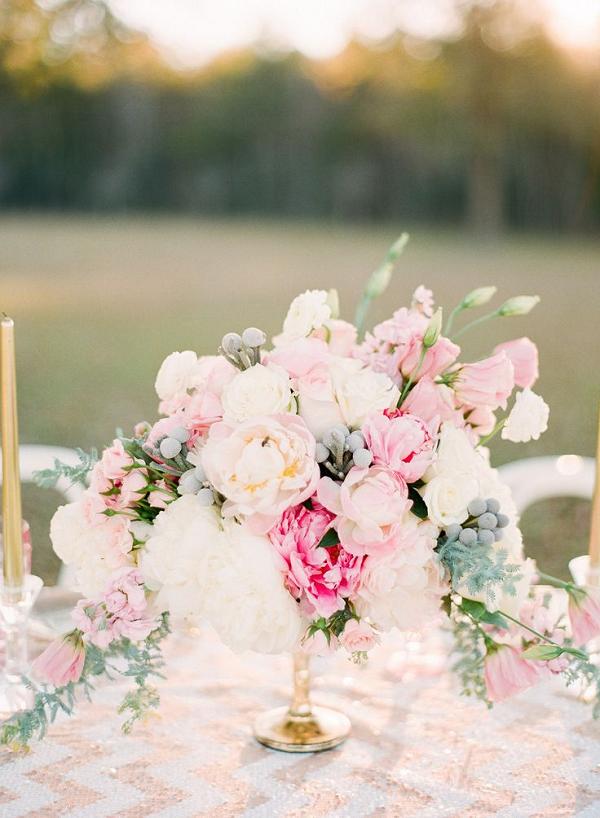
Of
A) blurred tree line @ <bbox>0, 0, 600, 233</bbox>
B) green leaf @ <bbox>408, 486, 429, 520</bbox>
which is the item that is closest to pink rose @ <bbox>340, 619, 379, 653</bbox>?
green leaf @ <bbox>408, 486, 429, 520</bbox>

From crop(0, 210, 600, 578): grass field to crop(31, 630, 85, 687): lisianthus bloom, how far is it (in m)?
4.09

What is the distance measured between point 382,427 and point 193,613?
0.79ft

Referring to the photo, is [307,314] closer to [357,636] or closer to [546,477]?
[357,636]

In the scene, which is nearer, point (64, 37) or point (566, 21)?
point (64, 37)

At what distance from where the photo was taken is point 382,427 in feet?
3.14

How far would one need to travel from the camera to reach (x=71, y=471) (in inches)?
40.5

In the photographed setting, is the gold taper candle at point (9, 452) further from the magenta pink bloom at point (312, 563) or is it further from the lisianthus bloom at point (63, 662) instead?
the magenta pink bloom at point (312, 563)

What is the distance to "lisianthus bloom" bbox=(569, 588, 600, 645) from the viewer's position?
99 centimetres

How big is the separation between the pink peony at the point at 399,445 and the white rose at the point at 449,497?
20 millimetres

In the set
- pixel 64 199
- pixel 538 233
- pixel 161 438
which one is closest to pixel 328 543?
pixel 161 438

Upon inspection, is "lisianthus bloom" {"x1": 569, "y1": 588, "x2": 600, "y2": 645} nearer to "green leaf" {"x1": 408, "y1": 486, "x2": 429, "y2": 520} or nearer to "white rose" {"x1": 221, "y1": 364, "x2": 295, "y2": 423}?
"green leaf" {"x1": 408, "y1": 486, "x2": 429, "y2": 520}

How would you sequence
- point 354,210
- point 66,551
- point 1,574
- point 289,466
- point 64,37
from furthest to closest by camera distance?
point 354,210 → point 64,37 → point 1,574 → point 66,551 → point 289,466

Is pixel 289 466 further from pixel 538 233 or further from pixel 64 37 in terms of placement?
pixel 538 233

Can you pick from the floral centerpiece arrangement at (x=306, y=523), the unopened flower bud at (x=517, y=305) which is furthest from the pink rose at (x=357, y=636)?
the unopened flower bud at (x=517, y=305)
